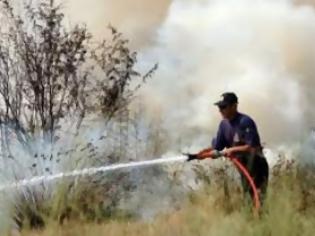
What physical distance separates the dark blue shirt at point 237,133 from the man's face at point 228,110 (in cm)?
7

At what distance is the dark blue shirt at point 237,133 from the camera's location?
1367 centimetres

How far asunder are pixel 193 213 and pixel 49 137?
6.42m

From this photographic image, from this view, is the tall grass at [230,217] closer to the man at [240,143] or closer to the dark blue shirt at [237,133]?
the man at [240,143]

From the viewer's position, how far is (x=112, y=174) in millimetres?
17266

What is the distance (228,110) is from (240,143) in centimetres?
40

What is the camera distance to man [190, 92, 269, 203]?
13641 mm

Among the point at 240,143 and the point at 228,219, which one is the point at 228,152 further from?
the point at 228,219

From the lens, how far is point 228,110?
1384 cm

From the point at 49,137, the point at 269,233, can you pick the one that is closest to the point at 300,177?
the point at 269,233

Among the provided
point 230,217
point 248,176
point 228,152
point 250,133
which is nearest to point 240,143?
point 250,133

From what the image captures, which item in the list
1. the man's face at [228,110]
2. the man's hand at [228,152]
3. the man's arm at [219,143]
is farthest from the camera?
the man's arm at [219,143]

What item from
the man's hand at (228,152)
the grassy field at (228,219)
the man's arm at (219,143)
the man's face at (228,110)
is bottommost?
the grassy field at (228,219)

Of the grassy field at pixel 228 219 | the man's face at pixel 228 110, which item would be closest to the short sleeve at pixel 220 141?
the man's face at pixel 228 110

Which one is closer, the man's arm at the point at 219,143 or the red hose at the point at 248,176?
the red hose at the point at 248,176
